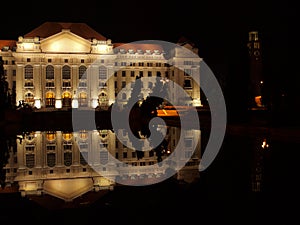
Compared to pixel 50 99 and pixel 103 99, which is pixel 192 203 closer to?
pixel 50 99

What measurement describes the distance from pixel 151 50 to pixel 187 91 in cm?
1146

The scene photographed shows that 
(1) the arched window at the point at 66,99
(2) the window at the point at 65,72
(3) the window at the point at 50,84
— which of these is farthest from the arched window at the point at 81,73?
(3) the window at the point at 50,84

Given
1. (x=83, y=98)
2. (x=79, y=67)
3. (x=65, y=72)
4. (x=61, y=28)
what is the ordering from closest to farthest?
(x=65, y=72) < (x=79, y=67) < (x=83, y=98) < (x=61, y=28)

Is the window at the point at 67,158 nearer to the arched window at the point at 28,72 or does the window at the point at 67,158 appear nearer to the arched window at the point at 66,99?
the arched window at the point at 66,99

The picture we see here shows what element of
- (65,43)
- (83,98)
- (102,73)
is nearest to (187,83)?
(102,73)

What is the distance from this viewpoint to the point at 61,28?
76.4 metres

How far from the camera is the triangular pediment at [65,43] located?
239ft

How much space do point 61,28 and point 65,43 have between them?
4563mm

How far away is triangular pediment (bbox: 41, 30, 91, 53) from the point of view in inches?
2867

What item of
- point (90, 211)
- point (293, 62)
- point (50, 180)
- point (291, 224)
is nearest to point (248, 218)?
point (291, 224)

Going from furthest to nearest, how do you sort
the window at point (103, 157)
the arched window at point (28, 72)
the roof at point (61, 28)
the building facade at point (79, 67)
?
the roof at point (61, 28) → the arched window at point (28, 72) → the building facade at point (79, 67) → the window at point (103, 157)

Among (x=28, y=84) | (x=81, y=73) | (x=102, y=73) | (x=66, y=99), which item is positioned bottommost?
(x=66, y=99)

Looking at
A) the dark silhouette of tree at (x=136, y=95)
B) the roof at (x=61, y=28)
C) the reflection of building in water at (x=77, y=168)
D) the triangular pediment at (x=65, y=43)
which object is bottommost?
the reflection of building in water at (x=77, y=168)

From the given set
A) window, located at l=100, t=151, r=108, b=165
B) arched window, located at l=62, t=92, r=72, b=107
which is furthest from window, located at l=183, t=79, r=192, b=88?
window, located at l=100, t=151, r=108, b=165
